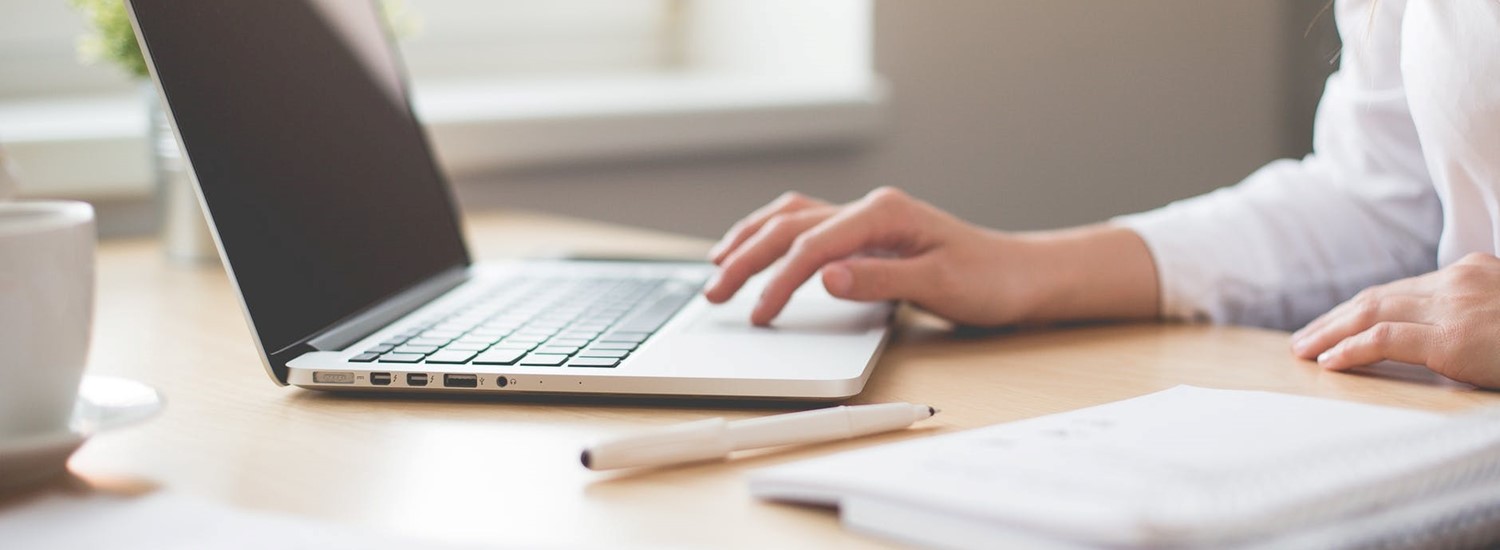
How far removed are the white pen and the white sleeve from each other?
345mm

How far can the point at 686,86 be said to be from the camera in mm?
1723

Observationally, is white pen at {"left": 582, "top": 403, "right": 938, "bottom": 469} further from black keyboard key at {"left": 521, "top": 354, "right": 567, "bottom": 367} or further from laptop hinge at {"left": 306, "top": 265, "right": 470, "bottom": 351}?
laptop hinge at {"left": 306, "top": 265, "right": 470, "bottom": 351}

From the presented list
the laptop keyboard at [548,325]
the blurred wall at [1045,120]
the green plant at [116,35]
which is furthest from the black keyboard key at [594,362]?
the blurred wall at [1045,120]

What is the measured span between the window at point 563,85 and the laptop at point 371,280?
1.72 feet

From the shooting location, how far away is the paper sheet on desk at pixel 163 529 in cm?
38

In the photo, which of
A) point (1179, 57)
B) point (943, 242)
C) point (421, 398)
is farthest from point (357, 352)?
point (1179, 57)

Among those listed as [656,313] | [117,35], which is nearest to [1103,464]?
[656,313]

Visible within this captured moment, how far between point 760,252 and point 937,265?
0.32 ft

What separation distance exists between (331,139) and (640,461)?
0.39m

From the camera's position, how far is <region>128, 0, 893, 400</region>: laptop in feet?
1.87

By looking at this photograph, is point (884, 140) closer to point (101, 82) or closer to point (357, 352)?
point (101, 82)

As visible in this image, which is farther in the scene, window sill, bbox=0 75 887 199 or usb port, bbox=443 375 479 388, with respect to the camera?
window sill, bbox=0 75 887 199

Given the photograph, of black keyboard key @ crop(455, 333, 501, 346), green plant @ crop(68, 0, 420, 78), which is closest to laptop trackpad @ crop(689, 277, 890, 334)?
black keyboard key @ crop(455, 333, 501, 346)

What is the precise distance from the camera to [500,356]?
59 centimetres
